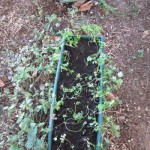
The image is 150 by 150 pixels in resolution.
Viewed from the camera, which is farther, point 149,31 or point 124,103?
point 149,31

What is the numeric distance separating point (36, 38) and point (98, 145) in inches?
38.9

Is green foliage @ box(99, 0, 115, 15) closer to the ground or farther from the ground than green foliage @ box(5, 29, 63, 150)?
farther from the ground

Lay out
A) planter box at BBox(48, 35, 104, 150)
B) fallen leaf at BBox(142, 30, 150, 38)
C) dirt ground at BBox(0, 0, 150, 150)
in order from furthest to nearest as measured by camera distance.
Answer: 1. fallen leaf at BBox(142, 30, 150, 38)
2. dirt ground at BBox(0, 0, 150, 150)
3. planter box at BBox(48, 35, 104, 150)

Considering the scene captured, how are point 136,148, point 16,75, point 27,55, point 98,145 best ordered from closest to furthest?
point 98,145 → point 136,148 → point 16,75 → point 27,55

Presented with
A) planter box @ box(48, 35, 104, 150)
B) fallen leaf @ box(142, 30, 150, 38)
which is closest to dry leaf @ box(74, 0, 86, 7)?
planter box @ box(48, 35, 104, 150)

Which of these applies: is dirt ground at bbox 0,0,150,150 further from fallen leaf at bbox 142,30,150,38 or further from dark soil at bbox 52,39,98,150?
dark soil at bbox 52,39,98,150

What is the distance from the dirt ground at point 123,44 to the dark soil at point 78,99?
0.23 m

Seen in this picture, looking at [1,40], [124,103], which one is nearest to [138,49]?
[124,103]

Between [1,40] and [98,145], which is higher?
[1,40]

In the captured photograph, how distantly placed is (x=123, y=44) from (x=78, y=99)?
665 millimetres

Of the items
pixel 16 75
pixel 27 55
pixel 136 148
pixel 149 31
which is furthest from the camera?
pixel 149 31

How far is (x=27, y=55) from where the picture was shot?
2068 millimetres

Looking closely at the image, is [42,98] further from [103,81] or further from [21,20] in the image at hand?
[21,20]

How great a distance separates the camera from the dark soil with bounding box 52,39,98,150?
1.59 meters
